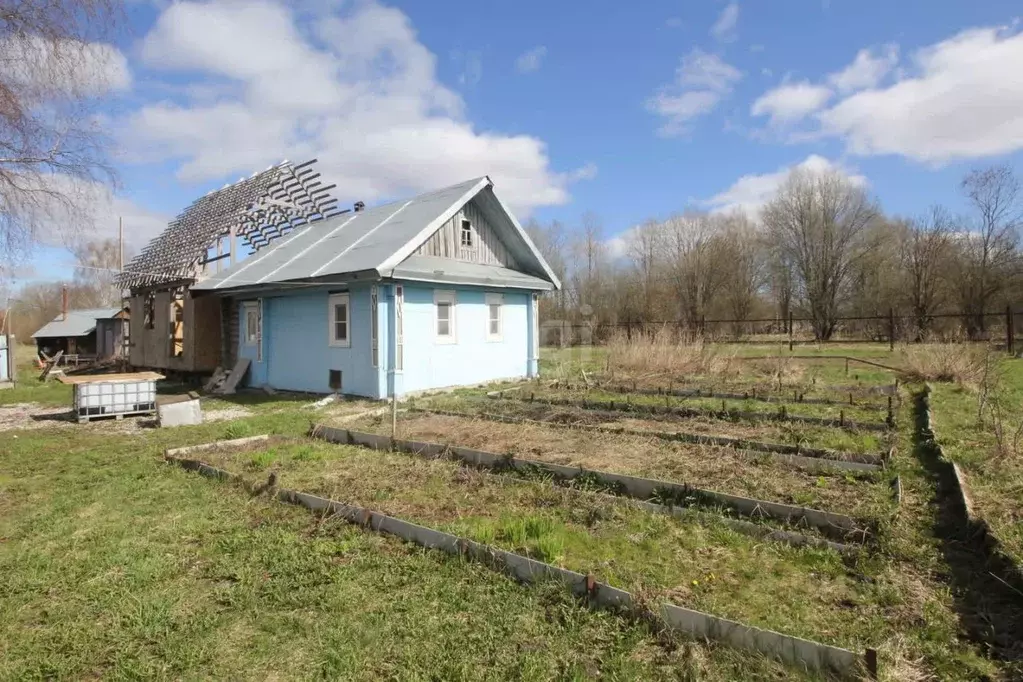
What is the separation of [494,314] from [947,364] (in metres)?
10.7

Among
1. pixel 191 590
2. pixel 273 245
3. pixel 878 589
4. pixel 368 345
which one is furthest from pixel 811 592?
pixel 273 245

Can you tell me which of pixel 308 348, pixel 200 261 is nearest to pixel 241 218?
pixel 200 261

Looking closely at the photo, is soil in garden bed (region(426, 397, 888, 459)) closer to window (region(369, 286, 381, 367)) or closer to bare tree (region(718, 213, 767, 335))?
window (region(369, 286, 381, 367))

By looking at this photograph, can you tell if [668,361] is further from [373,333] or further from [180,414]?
[180,414]

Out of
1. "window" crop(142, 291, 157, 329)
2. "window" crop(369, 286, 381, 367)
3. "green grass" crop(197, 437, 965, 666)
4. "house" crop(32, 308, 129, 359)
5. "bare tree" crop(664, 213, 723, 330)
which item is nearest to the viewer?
"green grass" crop(197, 437, 965, 666)

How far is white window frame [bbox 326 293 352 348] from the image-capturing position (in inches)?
534

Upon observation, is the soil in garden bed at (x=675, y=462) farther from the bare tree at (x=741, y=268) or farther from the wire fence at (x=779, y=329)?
the bare tree at (x=741, y=268)

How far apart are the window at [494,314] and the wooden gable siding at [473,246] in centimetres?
112

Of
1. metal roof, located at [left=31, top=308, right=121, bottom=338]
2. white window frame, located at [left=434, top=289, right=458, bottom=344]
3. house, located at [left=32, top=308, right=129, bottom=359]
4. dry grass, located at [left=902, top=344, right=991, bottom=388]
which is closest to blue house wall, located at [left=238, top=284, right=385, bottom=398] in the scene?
white window frame, located at [left=434, top=289, right=458, bottom=344]

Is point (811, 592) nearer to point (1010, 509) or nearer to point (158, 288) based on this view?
point (1010, 509)

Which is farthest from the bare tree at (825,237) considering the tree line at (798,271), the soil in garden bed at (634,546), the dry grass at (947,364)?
the soil in garden bed at (634,546)

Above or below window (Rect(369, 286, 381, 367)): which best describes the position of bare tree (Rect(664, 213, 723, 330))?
above

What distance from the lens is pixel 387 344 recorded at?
42.6ft

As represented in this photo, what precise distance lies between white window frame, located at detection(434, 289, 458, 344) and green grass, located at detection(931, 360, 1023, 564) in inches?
392
